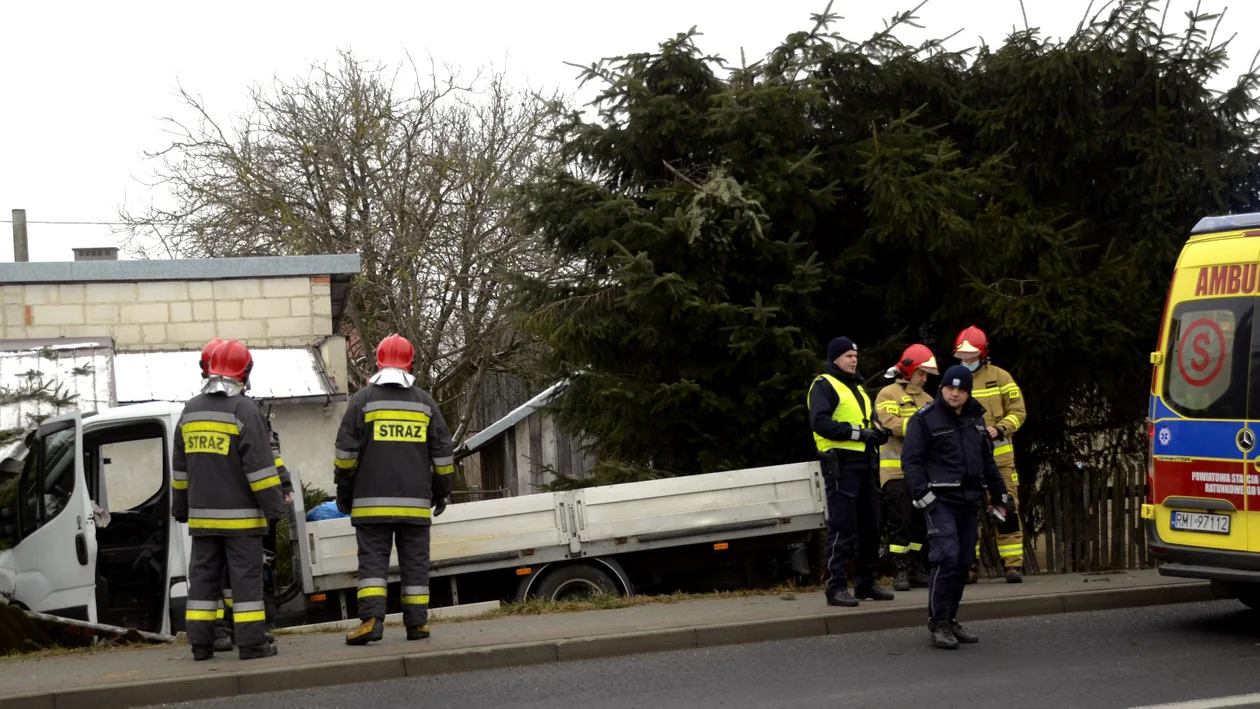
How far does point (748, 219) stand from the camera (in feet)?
36.2

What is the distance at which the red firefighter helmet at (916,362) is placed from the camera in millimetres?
9430

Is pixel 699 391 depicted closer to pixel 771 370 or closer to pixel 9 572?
pixel 771 370

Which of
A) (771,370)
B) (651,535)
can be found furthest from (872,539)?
(771,370)

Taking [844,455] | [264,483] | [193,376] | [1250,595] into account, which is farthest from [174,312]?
[1250,595]

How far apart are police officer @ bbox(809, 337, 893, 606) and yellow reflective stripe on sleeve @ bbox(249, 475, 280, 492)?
3597 mm

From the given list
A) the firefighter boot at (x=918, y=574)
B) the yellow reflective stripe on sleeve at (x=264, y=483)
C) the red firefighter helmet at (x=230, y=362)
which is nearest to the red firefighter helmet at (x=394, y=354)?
the red firefighter helmet at (x=230, y=362)

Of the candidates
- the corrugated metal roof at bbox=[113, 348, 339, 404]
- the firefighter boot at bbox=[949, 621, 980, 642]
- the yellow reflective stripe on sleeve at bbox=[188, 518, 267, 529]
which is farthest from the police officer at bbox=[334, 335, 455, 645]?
the corrugated metal roof at bbox=[113, 348, 339, 404]

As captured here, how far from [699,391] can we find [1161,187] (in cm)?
470

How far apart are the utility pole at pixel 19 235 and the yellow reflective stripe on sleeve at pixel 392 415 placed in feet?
→ 70.2

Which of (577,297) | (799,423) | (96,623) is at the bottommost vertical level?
(96,623)

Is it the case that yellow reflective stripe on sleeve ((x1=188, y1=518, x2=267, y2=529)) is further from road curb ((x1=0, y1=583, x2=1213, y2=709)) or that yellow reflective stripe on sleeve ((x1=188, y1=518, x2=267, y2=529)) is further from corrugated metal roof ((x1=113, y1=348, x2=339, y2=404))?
corrugated metal roof ((x1=113, y1=348, x2=339, y2=404))

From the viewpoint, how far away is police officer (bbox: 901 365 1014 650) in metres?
7.59

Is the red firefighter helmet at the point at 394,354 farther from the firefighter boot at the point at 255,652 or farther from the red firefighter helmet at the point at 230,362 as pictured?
the firefighter boot at the point at 255,652

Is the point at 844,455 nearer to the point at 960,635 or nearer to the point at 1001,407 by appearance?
the point at 960,635
